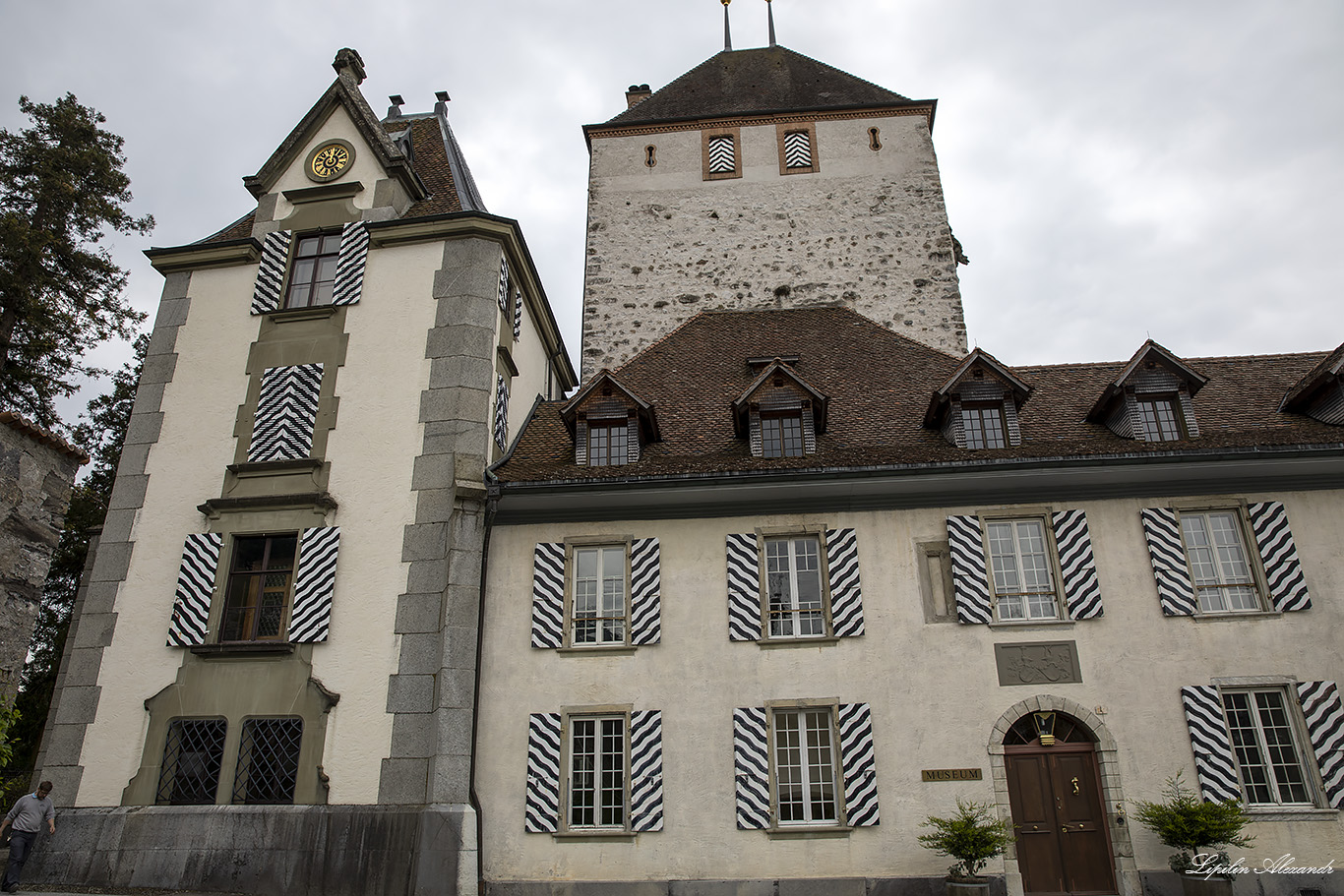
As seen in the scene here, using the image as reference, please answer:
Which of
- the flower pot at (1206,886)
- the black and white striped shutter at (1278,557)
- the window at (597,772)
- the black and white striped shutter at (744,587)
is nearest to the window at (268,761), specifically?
the window at (597,772)

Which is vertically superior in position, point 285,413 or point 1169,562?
point 285,413

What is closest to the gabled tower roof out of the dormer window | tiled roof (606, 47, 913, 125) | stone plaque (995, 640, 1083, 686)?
tiled roof (606, 47, 913, 125)

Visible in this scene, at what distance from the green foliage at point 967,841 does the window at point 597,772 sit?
157 inches

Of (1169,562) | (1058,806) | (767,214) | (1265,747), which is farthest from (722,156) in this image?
(1265,747)

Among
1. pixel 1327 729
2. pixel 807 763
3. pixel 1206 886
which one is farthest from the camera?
pixel 807 763

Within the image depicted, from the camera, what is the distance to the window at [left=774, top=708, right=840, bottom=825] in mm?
12320

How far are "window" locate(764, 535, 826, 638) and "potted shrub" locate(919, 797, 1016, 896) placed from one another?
296 cm

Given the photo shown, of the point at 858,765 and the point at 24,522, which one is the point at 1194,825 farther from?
the point at 24,522

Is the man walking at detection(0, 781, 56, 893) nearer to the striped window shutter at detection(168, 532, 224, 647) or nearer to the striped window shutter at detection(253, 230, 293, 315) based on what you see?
the striped window shutter at detection(168, 532, 224, 647)

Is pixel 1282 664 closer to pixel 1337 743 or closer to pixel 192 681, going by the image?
pixel 1337 743

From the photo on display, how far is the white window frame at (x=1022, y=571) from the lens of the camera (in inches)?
513

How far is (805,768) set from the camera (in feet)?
41.1

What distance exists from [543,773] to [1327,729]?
406 inches

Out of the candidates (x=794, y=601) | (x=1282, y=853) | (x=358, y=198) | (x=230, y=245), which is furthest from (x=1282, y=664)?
(x=230, y=245)
